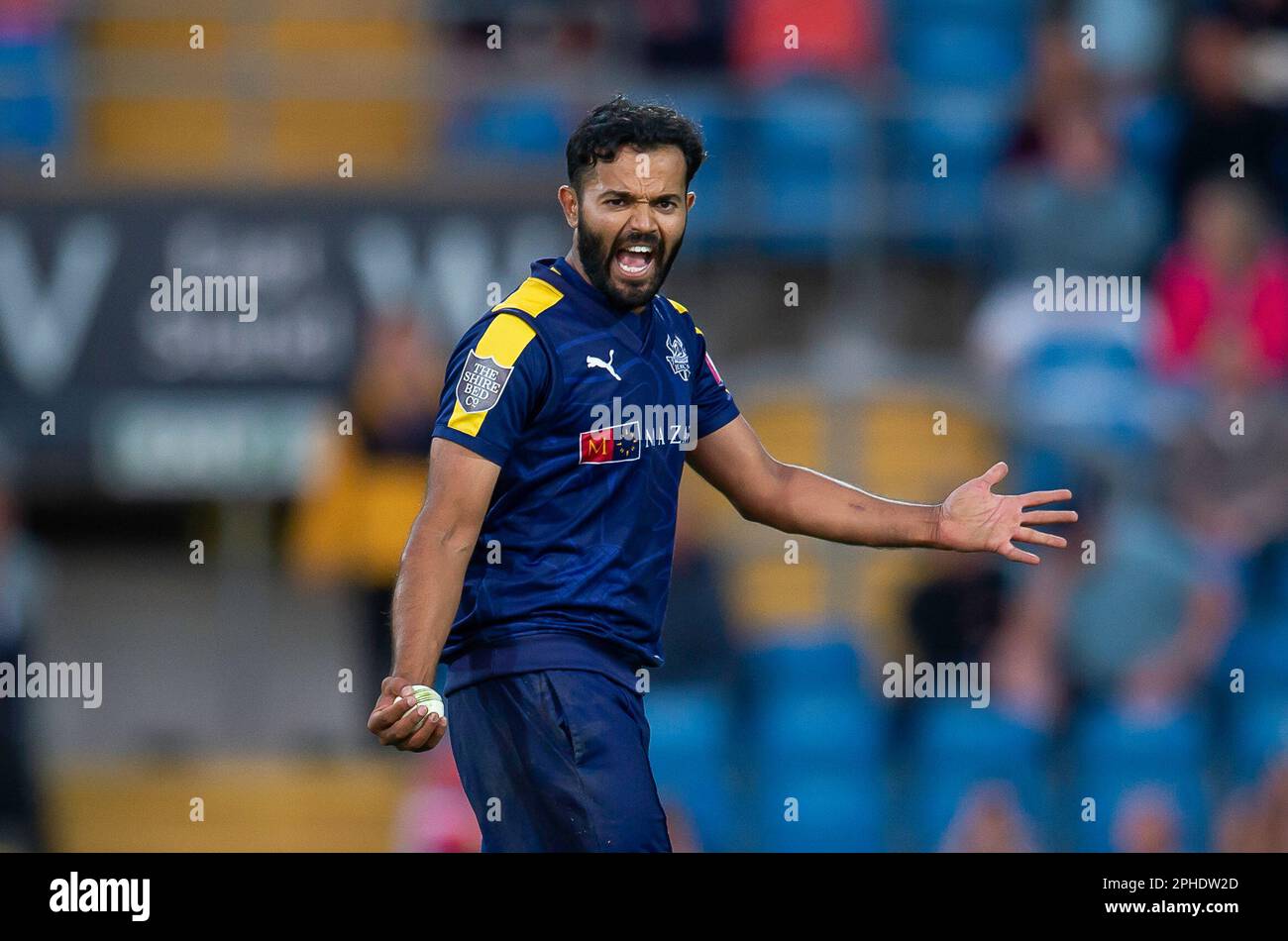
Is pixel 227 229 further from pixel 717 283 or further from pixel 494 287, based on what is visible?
pixel 717 283

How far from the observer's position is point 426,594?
14.9 ft

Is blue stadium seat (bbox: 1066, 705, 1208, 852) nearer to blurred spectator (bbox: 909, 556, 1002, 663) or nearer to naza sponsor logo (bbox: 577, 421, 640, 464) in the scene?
blurred spectator (bbox: 909, 556, 1002, 663)

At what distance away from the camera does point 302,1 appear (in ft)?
39.3

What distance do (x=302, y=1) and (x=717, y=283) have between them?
337 centimetres

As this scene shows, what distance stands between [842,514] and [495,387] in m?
1.01

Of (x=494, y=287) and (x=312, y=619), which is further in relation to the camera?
(x=312, y=619)

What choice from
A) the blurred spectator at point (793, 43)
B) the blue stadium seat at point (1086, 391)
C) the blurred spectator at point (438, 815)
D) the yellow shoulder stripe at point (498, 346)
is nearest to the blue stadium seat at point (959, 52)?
the blurred spectator at point (793, 43)

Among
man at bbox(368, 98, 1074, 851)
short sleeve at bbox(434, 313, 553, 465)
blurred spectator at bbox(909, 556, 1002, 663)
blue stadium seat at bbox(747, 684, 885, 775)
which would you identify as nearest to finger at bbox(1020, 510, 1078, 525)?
man at bbox(368, 98, 1074, 851)

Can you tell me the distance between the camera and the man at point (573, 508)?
4.70m

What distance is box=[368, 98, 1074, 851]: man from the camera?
470 centimetres

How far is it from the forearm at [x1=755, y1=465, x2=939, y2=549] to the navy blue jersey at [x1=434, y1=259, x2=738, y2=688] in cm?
44

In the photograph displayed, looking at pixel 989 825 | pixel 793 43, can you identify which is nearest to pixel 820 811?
pixel 989 825

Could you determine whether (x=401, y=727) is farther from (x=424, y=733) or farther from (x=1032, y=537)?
(x=1032, y=537)

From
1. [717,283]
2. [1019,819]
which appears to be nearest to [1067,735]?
[1019,819]
